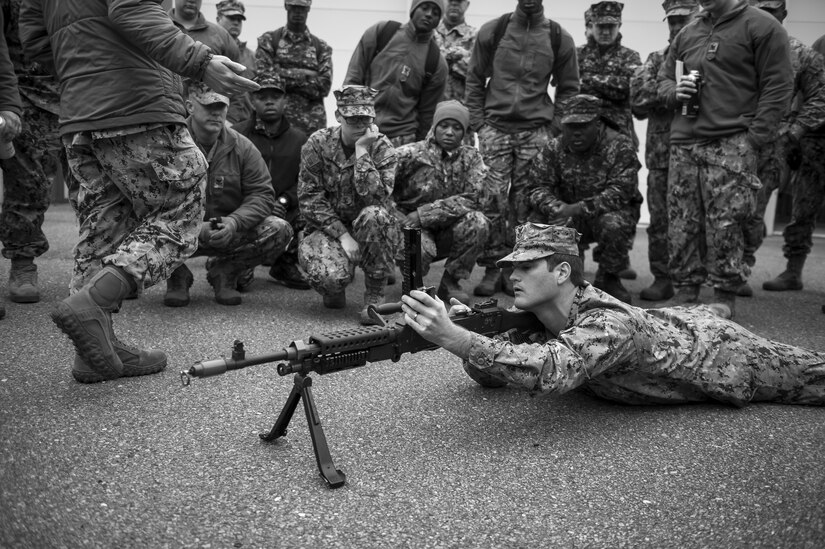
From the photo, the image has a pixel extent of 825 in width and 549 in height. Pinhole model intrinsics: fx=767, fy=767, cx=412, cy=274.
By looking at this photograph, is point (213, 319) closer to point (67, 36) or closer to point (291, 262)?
point (291, 262)

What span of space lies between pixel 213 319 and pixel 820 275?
604cm

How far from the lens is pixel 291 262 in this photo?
6055mm

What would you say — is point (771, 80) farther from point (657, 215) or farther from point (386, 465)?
point (386, 465)

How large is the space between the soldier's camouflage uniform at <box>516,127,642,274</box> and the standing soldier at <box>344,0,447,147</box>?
1.20 m

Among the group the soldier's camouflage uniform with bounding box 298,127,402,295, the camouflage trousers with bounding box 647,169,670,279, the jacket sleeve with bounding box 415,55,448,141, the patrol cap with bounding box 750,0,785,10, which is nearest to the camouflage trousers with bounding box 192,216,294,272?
the soldier's camouflage uniform with bounding box 298,127,402,295

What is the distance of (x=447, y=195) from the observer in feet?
19.1

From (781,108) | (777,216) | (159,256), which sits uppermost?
(781,108)

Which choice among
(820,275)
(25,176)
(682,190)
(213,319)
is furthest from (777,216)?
(25,176)

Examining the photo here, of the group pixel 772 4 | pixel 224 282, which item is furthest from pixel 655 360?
pixel 772 4

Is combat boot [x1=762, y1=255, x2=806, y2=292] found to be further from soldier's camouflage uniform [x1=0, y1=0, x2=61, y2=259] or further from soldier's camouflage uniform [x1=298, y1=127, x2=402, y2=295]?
soldier's camouflage uniform [x1=0, y1=0, x2=61, y2=259]

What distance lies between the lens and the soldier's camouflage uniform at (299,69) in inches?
275

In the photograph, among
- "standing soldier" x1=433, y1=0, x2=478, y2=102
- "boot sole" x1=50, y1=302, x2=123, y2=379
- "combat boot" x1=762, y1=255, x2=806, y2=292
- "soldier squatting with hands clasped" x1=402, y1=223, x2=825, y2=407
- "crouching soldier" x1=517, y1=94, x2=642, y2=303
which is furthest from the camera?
"standing soldier" x1=433, y1=0, x2=478, y2=102

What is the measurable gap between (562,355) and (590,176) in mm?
3099

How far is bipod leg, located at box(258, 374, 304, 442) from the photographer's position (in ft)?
9.40
